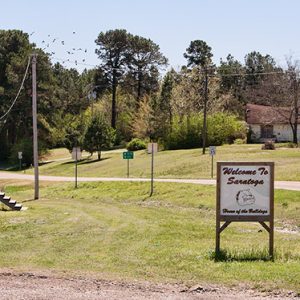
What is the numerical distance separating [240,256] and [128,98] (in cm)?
9399

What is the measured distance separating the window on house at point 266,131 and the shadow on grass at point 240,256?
220ft

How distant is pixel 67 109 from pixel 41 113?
60.9 ft

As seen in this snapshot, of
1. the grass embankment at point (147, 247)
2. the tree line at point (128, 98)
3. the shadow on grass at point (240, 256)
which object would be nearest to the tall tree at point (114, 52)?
the tree line at point (128, 98)

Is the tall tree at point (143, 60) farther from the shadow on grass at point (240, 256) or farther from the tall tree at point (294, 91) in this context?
the shadow on grass at point (240, 256)

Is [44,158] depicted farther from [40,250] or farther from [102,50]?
[40,250]

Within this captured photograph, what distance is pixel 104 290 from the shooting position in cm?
822

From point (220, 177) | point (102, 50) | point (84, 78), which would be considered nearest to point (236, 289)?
point (220, 177)

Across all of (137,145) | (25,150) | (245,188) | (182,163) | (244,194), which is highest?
(245,188)

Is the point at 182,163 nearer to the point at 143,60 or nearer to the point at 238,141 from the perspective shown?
the point at 238,141

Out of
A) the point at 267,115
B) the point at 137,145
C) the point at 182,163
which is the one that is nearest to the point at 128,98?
the point at 137,145

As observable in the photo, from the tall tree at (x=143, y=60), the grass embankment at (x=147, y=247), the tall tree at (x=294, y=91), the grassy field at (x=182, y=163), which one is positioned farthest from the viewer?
the tall tree at (x=143, y=60)

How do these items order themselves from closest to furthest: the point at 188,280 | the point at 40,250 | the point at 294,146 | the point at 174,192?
the point at 188,280 < the point at 40,250 < the point at 174,192 < the point at 294,146

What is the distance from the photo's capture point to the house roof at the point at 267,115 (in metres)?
71.9

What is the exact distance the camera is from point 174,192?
31125mm
